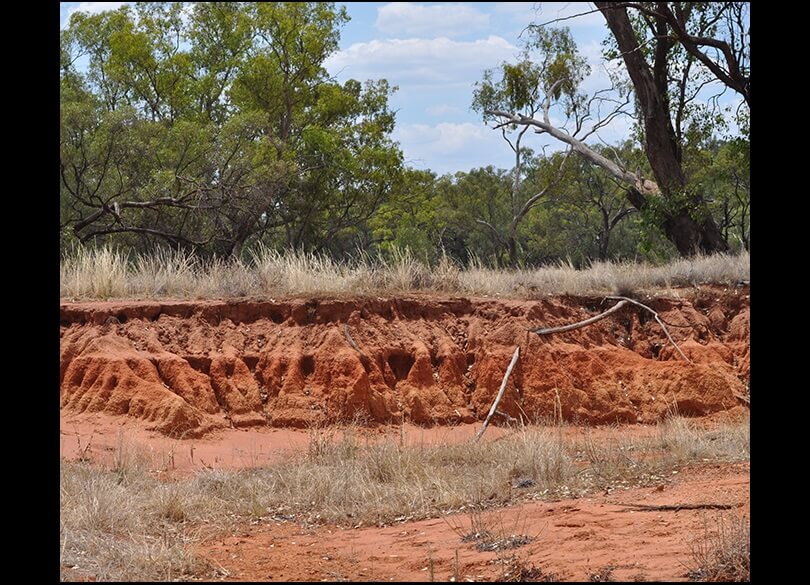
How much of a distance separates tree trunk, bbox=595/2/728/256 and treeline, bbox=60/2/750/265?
0.60 metres

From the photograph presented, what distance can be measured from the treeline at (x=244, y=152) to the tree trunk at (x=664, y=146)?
1.98 ft

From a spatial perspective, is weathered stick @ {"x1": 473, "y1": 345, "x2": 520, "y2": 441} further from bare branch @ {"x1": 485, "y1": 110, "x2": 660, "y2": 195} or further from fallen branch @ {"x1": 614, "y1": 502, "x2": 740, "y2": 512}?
bare branch @ {"x1": 485, "y1": 110, "x2": 660, "y2": 195}

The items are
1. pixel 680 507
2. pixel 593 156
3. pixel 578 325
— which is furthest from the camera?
pixel 593 156

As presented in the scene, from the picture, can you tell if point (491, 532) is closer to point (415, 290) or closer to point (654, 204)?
point (415, 290)

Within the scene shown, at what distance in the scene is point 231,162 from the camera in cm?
2255

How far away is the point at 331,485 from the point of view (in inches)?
363

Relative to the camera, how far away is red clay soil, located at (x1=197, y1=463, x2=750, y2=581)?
636 cm

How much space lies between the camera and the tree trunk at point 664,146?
824 inches

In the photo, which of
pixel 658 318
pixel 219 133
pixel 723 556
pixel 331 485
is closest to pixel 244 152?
pixel 219 133

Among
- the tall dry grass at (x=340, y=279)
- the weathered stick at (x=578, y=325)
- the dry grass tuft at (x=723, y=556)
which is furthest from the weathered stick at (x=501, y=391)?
the dry grass tuft at (x=723, y=556)

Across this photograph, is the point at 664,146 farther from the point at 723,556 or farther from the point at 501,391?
the point at 723,556

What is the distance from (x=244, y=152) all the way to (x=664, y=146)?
388 inches

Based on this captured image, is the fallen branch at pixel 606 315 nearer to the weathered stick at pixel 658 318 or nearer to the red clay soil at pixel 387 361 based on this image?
the weathered stick at pixel 658 318
